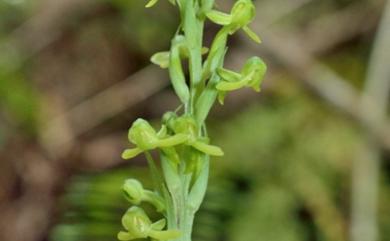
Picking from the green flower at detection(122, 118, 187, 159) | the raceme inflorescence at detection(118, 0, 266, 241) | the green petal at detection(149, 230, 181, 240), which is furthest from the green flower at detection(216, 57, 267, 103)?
the green petal at detection(149, 230, 181, 240)

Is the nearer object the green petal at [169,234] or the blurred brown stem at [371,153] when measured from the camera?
the green petal at [169,234]

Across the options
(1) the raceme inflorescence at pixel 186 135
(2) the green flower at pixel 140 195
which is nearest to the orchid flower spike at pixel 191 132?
(1) the raceme inflorescence at pixel 186 135

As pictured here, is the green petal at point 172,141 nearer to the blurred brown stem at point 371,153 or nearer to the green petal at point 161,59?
the green petal at point 161,59

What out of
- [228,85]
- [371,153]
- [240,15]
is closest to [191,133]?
[228,85]

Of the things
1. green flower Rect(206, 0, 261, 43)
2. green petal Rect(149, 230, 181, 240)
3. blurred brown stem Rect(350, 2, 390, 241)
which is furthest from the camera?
blurred brown stem Rect(350, 2, 390, 241)

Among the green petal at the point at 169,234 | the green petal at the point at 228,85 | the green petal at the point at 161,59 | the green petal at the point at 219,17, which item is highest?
the green petal at the point at 161,59

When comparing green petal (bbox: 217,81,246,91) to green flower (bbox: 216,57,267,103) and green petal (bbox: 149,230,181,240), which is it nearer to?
green flower (bbox: 216,57,267,103)
